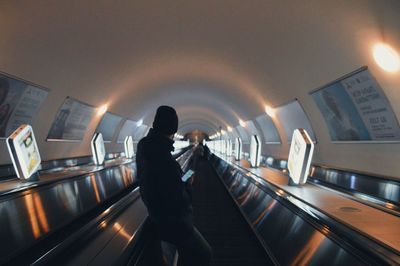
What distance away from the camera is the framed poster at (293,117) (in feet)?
37.4

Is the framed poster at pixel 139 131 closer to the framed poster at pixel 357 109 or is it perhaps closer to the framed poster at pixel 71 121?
the framed poster at pixel 71 121

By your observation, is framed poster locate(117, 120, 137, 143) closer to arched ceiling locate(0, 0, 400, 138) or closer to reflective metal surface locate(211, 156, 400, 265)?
arched ceiling locate(0, 0, 400, 138)

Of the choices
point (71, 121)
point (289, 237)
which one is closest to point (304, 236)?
point (289, 237)

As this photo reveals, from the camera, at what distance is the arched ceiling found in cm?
583

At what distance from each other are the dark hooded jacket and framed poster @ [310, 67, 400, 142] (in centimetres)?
528

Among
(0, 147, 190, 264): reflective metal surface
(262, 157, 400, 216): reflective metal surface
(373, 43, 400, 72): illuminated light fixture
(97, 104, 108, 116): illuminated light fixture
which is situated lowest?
(262, 157, 400, 216): reflective metal surface

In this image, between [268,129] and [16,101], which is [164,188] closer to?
[16,101]

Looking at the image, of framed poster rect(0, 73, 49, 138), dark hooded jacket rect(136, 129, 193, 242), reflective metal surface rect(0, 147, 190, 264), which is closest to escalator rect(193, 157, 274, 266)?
reflective metal surface rect(0, 147, 190, 264)

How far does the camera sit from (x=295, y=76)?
29.9 feet

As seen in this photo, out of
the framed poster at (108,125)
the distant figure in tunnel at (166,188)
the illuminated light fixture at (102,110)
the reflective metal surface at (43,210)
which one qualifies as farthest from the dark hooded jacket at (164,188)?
the framed poster at (108,125)

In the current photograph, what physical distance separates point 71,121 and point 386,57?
10.4m

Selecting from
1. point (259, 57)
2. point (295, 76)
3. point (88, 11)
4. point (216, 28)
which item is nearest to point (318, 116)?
point (295, 76)

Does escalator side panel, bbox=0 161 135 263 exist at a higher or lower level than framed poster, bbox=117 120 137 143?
lower

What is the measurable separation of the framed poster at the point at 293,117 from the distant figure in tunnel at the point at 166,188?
28.3 ft
